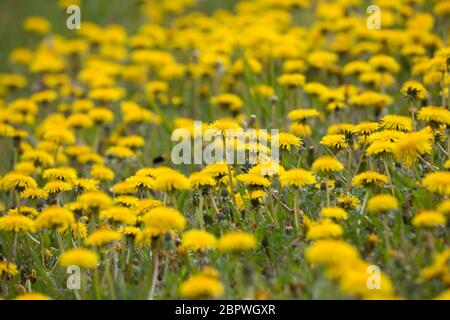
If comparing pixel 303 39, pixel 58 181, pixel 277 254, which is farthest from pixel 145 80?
pixel 277 254

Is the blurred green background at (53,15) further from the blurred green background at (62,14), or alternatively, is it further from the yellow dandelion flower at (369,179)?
the yellow dandelion flower at (369,179)

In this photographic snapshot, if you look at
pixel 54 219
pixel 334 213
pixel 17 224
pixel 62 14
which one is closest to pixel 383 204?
pixel 334 213

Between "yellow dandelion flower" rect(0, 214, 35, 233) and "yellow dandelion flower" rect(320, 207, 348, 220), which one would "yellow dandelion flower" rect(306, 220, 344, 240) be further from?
"yellow dandelion flower" rect(0, 214, 35, 233)

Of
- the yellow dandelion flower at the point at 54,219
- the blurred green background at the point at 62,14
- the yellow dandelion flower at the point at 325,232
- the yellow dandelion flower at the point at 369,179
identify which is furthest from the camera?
the blurred green background at the point at 62,14

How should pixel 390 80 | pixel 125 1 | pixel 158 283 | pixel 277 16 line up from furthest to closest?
pixel 125 1 → pixel 277 16 → pixel 390 80 → pixel 158 283

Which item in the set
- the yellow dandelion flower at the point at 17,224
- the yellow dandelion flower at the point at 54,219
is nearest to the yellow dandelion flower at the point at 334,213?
the yellow dandelion flower at the point at 54,219

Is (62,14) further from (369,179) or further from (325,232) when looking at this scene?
(325,232)

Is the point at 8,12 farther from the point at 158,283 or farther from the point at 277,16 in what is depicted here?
the point at 158,283

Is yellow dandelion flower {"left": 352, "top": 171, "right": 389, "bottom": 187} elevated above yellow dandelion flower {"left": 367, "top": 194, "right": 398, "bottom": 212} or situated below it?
above

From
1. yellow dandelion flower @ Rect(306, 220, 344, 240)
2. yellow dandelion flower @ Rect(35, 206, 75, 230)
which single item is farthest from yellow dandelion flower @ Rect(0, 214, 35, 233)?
yellow dandelion flower @ Rect(306, 220, 344, 240)

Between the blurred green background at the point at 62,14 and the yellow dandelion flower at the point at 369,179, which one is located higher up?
the blurred green background at the point at 62,14

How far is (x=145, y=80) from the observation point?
6.58 meters

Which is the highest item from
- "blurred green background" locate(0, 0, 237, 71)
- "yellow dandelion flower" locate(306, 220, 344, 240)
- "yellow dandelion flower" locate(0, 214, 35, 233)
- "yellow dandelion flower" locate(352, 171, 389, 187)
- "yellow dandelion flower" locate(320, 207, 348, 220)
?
"blurred green background" locate(0, 0, 237, 71)

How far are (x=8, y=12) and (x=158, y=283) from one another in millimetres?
7181
